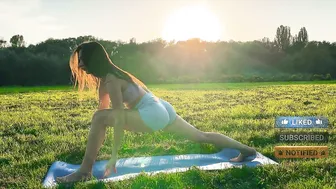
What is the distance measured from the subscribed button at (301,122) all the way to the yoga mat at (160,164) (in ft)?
7.82

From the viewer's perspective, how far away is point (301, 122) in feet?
26.0

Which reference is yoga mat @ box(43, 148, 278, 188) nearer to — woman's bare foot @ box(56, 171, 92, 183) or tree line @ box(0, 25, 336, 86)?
woman's bare foot @ box(56, 171, 92, 183)

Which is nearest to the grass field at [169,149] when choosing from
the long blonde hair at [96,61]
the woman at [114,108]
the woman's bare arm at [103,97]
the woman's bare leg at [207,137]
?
the woman's bare arm at [103,97]

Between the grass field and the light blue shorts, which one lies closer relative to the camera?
the grass field

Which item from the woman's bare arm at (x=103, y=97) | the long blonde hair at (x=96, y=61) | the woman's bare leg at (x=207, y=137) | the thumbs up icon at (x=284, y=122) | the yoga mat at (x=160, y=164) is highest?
the long blonde hair at (x=96, y=61)

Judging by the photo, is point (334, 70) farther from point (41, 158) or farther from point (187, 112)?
point (41, 158)

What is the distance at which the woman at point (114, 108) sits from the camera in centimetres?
442

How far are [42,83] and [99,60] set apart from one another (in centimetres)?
4116

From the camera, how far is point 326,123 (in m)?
7.51

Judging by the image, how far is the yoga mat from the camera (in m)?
4.67

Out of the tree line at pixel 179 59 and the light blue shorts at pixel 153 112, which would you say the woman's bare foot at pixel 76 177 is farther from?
the tree line at pixel 179 59

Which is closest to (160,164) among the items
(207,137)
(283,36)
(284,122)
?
(207,137)

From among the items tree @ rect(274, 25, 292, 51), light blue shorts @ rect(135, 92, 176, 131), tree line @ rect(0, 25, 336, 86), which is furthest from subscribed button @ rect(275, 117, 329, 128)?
tree @ rect(274, 25, 292, 51)

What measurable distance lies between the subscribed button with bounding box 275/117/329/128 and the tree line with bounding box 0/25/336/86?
31828 mm
